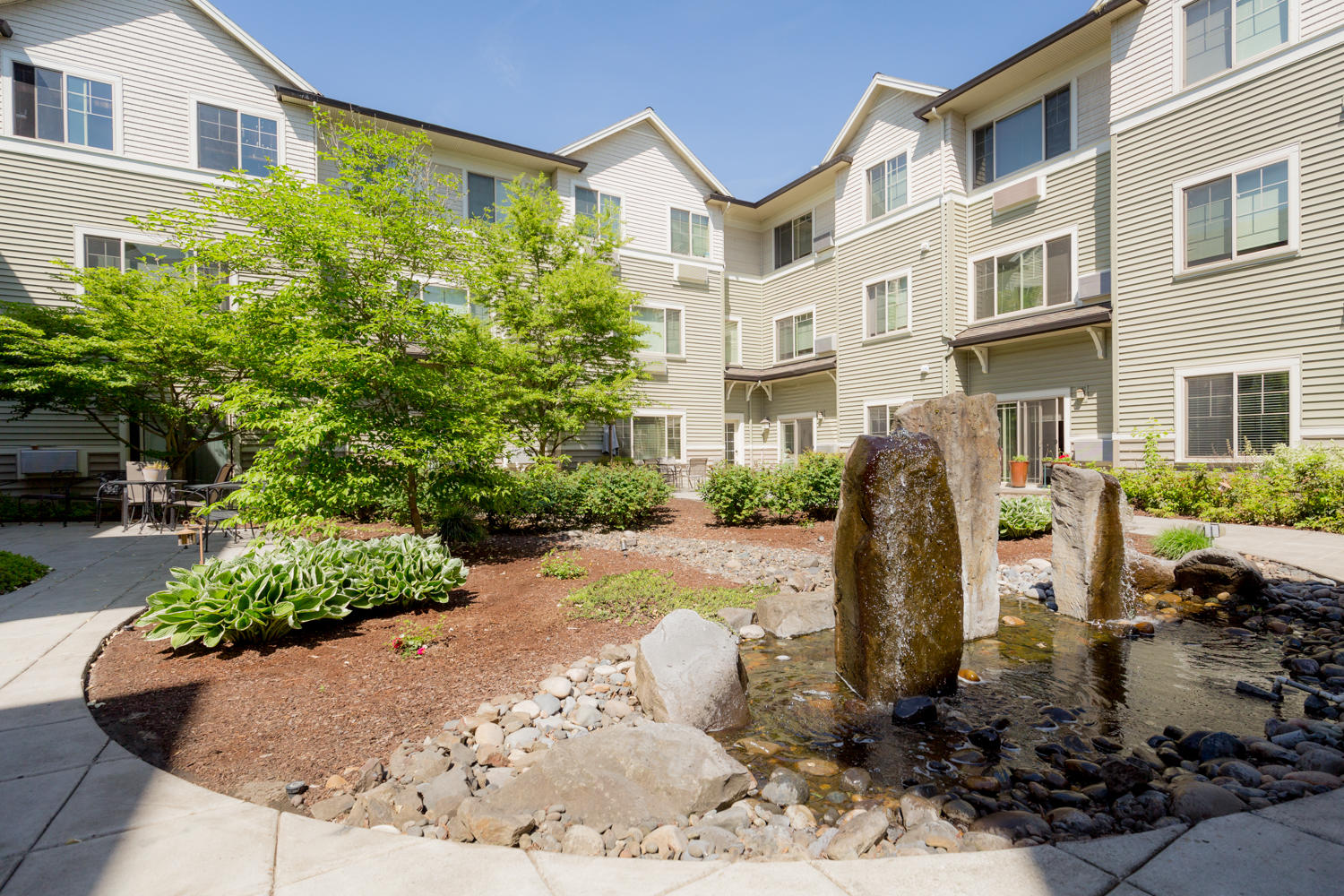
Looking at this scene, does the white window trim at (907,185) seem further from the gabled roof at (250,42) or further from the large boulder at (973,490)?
the gabled roof at (250,42)

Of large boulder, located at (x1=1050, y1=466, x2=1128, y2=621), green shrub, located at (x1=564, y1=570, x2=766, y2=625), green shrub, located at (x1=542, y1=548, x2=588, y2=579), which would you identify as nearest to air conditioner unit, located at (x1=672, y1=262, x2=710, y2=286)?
green shrub, located at (x1=542, y1=548, x2=588, y2=579)

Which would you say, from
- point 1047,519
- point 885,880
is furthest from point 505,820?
point 1047,519

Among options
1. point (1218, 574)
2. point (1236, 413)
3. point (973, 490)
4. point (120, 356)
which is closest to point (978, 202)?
point (1236, 413)

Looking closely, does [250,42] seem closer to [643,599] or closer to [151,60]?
[151,60]

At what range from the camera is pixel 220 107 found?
48.1 ft

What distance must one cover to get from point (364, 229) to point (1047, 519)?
10059 mm

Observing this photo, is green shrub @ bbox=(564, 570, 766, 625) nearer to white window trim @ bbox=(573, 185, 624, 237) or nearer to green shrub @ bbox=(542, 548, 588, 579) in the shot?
green shrub @ bbox=(542, 548, 588, 579)

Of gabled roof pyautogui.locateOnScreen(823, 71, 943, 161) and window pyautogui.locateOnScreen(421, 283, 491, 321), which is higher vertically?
gabled roof pyautogui.locateOnScreen(823, 71, 943, 161)

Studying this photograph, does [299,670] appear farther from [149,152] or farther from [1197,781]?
[149,152]

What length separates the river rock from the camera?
2.55 m

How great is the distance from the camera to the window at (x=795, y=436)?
2212 centimetres

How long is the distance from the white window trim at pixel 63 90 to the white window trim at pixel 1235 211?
22.4m

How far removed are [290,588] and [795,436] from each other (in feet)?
64.2

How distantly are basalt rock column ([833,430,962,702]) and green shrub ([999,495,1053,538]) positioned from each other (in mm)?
5853
